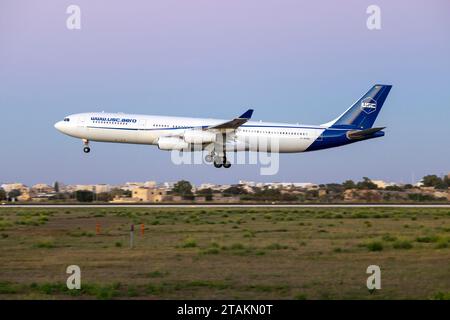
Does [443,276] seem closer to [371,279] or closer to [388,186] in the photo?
[371,279]

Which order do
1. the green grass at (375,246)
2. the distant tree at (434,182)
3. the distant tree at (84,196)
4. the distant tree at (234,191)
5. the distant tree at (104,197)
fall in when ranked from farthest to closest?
the distant tree at (434,182) < the distant tree at (104,197) < the distant tree at (234,191) < the distant tree at (84,196) < the green grass at (375,246)

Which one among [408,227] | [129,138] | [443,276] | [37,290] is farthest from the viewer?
[129,138]

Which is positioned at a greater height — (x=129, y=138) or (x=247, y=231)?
(x=129, y=138)

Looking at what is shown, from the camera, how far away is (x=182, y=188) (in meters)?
102

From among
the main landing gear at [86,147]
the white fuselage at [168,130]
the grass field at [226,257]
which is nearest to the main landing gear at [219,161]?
the white fuselage at [168,130]

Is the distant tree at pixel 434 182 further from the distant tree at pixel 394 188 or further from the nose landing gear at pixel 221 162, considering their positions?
the nose landing gear at pixel 221 162

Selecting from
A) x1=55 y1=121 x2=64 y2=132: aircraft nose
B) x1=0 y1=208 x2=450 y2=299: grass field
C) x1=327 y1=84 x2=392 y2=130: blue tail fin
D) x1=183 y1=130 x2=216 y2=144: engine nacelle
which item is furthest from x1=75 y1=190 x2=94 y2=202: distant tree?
x1=0 y1=208 x2=450 y2=299: grass field

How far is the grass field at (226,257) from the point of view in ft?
62.7

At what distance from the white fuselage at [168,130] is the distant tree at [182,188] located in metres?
29.8

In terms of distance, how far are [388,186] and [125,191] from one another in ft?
125

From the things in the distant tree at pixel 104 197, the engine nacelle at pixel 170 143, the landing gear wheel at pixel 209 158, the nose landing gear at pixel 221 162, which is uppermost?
the engine nacelle at pixel 170 143

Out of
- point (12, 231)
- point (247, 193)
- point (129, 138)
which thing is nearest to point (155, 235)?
point (12, 231)

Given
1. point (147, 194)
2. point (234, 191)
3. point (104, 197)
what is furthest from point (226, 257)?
point (147, 194)

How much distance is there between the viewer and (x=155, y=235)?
3441cm
